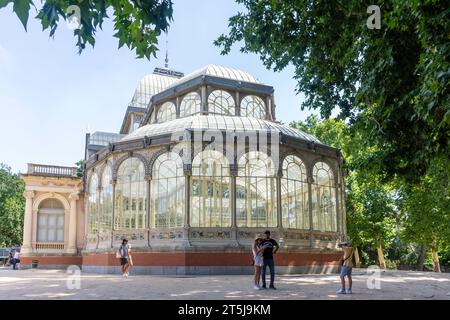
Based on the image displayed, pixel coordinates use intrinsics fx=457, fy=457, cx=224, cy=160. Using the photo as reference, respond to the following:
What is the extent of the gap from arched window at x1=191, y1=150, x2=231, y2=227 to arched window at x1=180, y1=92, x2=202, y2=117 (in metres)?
5.66

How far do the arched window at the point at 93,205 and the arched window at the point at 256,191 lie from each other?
8.87 meters

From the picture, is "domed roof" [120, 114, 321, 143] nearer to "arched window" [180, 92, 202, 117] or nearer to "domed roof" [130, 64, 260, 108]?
"arched window" [180, 92, 202, 117]

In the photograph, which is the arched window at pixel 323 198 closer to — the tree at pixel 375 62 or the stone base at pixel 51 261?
the tree at pixel 375 62

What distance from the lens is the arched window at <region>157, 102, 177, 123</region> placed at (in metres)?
27.7

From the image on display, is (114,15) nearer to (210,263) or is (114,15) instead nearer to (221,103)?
(210,263)

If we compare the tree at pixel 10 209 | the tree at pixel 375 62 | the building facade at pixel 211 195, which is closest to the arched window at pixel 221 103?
the building facade at pixel 211 195

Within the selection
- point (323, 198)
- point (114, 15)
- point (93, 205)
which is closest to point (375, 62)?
point (114, 15)

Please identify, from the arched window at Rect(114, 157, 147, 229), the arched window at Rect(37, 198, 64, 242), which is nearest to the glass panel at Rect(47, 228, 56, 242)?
the arched window at Rect(37, 198, 64, 242)

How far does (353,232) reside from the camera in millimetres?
35250

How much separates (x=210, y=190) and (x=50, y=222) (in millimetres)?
→ 18827

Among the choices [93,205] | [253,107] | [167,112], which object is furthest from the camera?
[167,112]

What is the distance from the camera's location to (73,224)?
3472 cm

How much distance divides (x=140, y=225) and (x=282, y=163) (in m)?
7.57

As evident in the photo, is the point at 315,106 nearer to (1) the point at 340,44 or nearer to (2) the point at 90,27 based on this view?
(1) the point at 340,44
